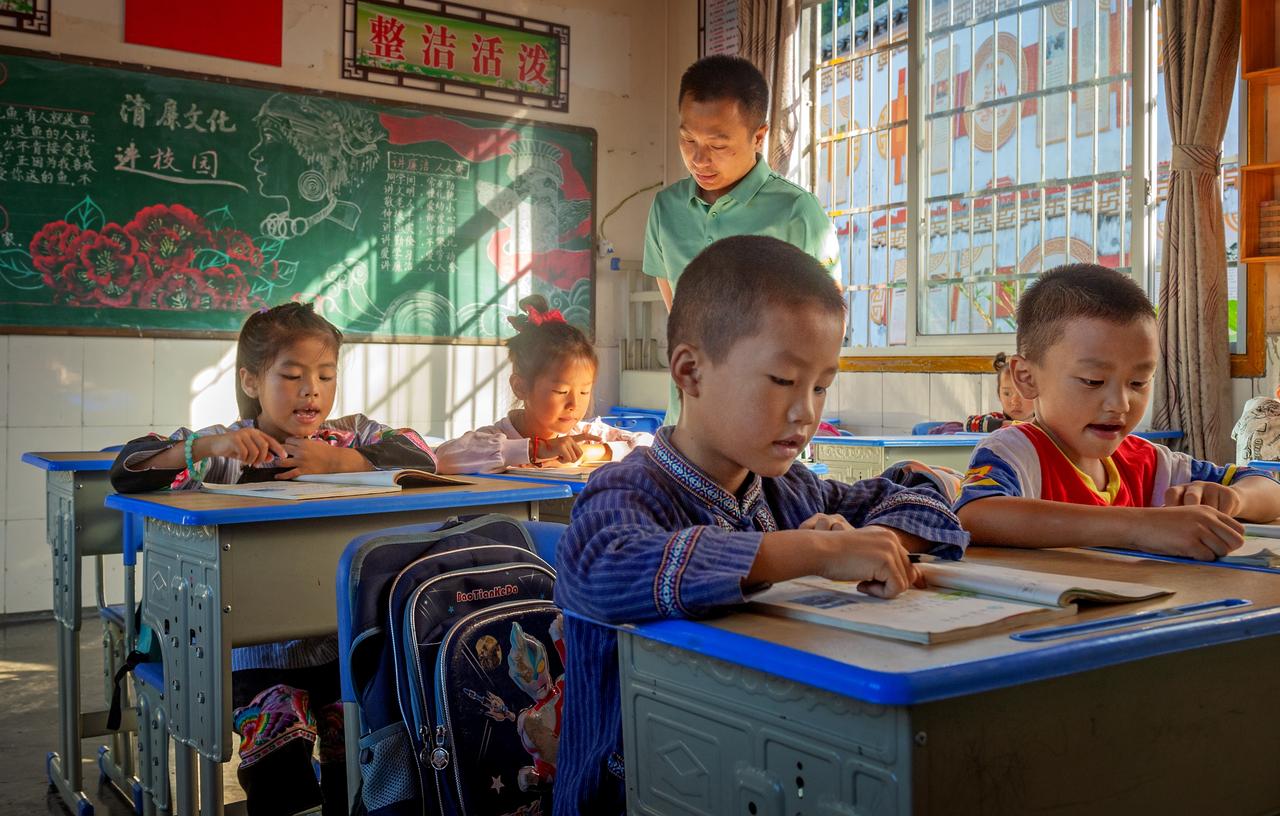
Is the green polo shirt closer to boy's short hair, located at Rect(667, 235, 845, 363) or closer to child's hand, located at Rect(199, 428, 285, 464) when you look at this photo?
child's hand, located at Rect(199, 428, 285, 464)

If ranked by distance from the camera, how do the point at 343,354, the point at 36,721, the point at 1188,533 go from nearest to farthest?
1. the point at 1188,533
2. the point at 36,721
3. the point at 343,354

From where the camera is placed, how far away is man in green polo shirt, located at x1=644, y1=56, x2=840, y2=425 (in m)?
2.77

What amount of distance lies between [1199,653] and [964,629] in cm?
28

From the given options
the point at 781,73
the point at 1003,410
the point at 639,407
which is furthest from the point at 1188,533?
the point at 639,407

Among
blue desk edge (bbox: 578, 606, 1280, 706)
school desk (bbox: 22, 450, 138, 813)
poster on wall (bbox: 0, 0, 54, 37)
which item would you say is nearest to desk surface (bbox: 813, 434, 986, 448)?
school desk (bbox: 22, 450, 138, 813)

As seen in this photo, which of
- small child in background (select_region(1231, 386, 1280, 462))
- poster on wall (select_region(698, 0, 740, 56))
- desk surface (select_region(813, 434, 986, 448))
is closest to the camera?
small child in background (select_region(1231, 386, 1280, 462))

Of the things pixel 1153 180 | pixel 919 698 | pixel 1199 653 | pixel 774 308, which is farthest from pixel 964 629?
pixel 1153 180

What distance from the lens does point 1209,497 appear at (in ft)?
5.63

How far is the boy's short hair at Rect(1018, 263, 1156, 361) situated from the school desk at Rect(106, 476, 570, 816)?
44.6 inches

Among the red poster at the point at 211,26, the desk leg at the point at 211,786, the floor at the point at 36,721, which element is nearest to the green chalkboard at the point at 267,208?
the red poster at the point at 211,26

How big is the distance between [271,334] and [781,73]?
411cm

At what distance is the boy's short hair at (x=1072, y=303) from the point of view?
169cm

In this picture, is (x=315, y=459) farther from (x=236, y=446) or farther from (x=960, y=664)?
(x=960, y=664)

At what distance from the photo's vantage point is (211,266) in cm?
544
